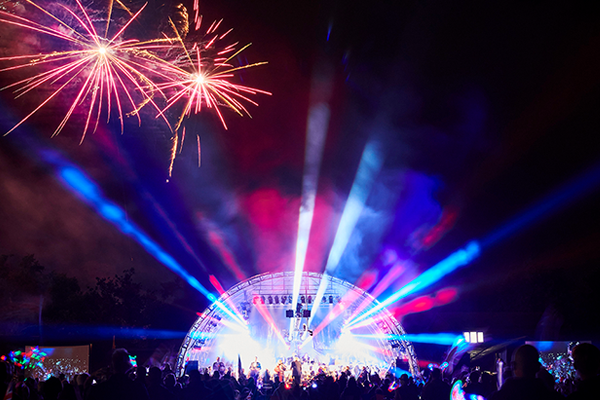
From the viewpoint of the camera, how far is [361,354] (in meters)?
25.0

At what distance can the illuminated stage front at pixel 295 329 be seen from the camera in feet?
65.9

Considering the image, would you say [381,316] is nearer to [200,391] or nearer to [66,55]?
[200,391]

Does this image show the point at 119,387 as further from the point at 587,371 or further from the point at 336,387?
the point at 336,387

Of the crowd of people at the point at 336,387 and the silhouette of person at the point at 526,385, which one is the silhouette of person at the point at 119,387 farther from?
the silhouette of person at the point at 526,385

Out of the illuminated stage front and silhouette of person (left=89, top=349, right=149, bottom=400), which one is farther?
the illuminated stage front

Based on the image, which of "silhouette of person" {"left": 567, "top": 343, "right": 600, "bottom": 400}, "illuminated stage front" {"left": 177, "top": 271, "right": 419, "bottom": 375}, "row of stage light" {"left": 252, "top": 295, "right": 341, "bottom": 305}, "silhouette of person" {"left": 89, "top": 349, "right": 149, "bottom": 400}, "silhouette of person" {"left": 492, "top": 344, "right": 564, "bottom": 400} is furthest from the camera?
"row of stage light" {"left": 252, "top": 295, "right": 341, "bottom": 305}

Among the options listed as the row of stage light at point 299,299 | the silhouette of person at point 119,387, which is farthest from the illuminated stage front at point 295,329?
the silhouette of person at point 119,387

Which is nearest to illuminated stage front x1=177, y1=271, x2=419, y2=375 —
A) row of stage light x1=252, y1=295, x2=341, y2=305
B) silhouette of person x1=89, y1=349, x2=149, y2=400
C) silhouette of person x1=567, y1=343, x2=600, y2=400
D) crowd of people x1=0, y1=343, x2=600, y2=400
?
row of stage light x1=252, y1=295, x2=341, y2=305

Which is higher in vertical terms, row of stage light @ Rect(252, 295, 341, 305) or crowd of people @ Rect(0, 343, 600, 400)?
row of stage light @ Rect(252, 295, 341, 305)

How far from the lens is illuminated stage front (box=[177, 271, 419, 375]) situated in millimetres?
20094

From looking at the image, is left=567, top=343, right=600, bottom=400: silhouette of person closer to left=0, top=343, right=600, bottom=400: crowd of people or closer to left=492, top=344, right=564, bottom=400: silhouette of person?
left=0, top=343, right=600, bottom=400: crowd of people

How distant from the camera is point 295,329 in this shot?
2625 centimetres

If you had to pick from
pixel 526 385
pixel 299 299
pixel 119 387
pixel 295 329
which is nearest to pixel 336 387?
pixel 119 387

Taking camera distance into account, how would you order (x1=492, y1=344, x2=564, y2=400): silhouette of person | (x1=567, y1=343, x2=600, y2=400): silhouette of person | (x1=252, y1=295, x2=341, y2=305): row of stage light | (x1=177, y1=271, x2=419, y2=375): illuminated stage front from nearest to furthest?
1. (x1=567, y1=343, x2=600, y2=400): silhouette of person
2. (x1=492, y1=344, x2=564, y2=400): silhouette of person
3. (x1=177, y1=271, x2=419, y2=375): illuminated stage front
4. (x1=252, y1=295, x2=341, y2=305): row of stage light
